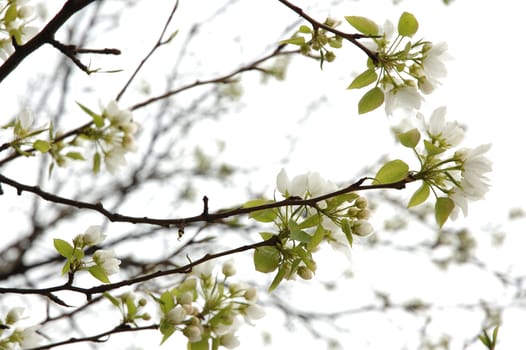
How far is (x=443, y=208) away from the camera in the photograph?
77 centimetres

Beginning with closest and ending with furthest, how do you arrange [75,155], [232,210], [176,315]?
1. [232,210]
2. [176,315]
3. [75,155]

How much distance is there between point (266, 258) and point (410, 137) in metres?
0.27

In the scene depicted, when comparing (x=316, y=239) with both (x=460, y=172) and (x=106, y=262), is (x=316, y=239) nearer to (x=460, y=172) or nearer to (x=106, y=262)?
(x=460, y=172)

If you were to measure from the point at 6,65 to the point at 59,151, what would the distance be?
19 cm

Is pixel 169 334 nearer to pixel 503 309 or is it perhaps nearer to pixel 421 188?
pixel 421 188

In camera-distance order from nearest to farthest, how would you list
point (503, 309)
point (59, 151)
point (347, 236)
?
point (347, 236)
point (59, 151)
point (503, 309)

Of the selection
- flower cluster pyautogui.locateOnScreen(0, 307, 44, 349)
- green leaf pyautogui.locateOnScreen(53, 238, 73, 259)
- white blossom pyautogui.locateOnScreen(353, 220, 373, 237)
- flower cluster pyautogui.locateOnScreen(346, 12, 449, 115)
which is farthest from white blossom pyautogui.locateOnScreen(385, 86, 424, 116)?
flower cluster pyautogui.locateOnScreen(0, 307, 44, 349)

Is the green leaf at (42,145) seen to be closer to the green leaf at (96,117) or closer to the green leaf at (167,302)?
the green leaf at (96,117)

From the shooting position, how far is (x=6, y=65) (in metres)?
0.83

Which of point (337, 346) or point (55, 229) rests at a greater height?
point (55, 229)

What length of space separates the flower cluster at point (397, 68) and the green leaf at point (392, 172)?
0.55ft

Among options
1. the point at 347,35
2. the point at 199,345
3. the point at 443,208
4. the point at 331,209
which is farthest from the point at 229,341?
the point at 347,35

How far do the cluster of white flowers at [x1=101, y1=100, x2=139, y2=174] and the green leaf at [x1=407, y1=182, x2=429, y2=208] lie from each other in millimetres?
435

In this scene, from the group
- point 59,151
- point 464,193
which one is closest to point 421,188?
point 464,193
